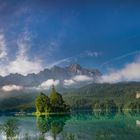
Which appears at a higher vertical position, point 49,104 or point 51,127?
point 49,104

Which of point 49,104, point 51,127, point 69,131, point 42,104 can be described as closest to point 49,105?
point 49,104

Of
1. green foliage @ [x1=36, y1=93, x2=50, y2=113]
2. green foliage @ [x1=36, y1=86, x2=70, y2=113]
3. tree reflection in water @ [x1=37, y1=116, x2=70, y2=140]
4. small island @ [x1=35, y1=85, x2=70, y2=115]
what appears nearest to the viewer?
tree reflection in water @ [x1=37, y1=116, x2=70, y2=140]

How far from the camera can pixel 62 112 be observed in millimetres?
154750

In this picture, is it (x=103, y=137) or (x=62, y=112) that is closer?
(x=103, y=137)

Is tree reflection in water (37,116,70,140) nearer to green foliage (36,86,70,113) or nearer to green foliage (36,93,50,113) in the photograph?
green foliage (36,93,50,113)

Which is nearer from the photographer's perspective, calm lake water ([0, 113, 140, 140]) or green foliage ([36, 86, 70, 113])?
calm lake water ([0, 113, 140, 140])

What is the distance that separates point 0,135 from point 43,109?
9830 cm

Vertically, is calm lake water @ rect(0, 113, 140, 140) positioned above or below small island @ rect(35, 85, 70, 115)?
below

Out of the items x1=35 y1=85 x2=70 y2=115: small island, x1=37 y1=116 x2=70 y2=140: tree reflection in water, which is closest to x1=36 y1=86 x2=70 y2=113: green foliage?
x1=35 y1=85 x2=70 y2=115: small island

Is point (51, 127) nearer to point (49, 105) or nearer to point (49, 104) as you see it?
point (49, 105)

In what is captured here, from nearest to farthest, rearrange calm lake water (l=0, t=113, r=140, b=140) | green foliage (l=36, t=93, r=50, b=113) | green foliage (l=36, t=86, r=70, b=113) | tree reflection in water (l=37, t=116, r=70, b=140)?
calm lake water (l=0, t=113, r=140, b=140), tree reflection in water (l=37, t=116, r=70, b=140), green foliage (l=36, t=93, r=50, b=113), green foliage (l=36, t=86, r=70, b=113)

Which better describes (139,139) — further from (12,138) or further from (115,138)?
(12,138)

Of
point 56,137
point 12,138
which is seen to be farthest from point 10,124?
point 56,137

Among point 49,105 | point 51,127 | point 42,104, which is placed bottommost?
point 51,127
